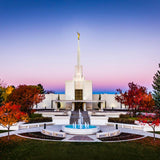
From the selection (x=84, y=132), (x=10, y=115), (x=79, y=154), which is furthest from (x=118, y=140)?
(x=10, y=115)

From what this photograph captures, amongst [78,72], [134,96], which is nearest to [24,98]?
[134,96]

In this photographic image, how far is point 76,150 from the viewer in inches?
452

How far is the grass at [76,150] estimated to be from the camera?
10.2 m

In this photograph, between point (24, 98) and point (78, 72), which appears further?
point (78, 72)

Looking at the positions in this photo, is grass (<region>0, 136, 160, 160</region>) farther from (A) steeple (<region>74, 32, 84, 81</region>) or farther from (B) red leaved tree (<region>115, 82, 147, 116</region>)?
(A) steeple (<region>74, 32, 84, 81</region>)

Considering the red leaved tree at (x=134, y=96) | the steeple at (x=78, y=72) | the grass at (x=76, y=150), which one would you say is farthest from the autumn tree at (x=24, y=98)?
the steeple at (x=78, y=72)

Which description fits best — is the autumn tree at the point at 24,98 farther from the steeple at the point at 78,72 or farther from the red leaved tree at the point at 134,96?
the steeple at the point at 78,72

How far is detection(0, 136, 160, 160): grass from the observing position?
401 inches

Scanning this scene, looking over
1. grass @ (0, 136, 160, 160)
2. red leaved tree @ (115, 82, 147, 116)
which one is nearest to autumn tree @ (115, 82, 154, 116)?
red leaved tree @ (115, 82, 147, 116)

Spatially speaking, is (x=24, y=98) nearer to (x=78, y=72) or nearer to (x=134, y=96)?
(x=134, y=96)

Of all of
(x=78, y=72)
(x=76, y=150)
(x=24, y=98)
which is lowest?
(x=76, y=150)

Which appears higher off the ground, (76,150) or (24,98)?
(24,98)

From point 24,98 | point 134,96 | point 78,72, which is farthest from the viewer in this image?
point 78,72

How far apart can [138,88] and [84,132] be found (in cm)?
1360
